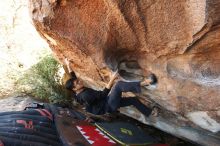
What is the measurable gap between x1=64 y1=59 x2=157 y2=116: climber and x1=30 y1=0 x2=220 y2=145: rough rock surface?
15 centimetres

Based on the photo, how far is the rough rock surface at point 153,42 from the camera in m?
3.32

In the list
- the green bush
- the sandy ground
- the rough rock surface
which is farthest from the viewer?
the green bush

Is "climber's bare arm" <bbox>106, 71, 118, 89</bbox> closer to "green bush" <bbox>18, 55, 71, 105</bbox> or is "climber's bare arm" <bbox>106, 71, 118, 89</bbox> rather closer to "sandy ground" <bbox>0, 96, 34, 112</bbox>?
"green bush" <bbox>18, 55, 71, 105</bbox>

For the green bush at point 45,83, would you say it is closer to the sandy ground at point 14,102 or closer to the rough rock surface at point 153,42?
the sandy ground at point 14,102

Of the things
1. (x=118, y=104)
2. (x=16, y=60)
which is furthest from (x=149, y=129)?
(x=16, y=60)

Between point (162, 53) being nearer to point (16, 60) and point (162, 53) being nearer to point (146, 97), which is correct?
A: point (146, 97)

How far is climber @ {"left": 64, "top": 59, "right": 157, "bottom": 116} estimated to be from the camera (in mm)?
3876

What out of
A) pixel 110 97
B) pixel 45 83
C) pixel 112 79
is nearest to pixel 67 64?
pixel 112 79

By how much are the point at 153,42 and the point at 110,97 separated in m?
0.77

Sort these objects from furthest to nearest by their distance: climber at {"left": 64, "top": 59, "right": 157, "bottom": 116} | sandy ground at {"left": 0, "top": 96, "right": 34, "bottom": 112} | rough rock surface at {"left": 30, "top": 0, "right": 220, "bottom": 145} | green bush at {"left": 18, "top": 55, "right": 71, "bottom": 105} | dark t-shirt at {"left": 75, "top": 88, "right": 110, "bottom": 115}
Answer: green bush at {"left": 18, "top": 55, "right": 71, "bottom": 105}
sandy ground at {"left": 0, "top": 96, "right": 34, "bottom": 112}
dark t-shirt at {"left": 75, "top": 88, "right": 110, "bottom": 115}
climber at {"left": 64, "top": 59, "right": 157, "bottom": 116}
rough rock surface at {"left": 30, "top": 0, "right": 220, "bottom": 145}

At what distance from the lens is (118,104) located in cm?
394

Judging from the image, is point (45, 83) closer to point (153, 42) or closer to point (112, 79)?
point (112, 79)

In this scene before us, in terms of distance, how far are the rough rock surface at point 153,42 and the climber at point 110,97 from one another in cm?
15

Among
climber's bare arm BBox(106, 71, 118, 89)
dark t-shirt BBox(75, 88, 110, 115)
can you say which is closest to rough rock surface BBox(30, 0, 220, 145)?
climber's bare arm BBox(106, 71, 118, 89)
